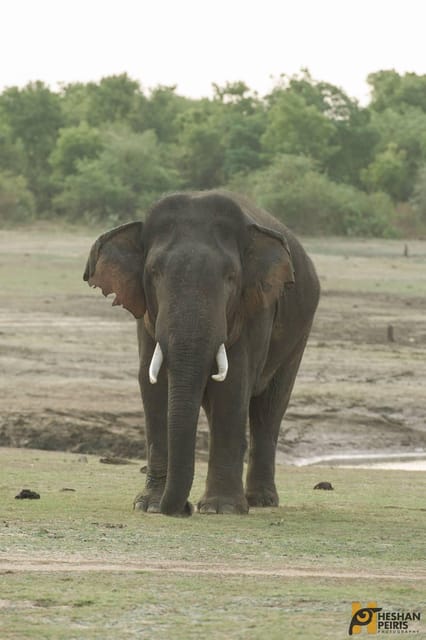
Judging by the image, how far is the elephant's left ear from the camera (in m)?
10.0

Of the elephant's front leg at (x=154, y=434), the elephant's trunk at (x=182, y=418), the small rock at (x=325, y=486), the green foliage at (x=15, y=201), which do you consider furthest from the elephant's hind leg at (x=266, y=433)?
the green foliage at (x=15, y=201)

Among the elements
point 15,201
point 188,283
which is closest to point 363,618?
point 188,283

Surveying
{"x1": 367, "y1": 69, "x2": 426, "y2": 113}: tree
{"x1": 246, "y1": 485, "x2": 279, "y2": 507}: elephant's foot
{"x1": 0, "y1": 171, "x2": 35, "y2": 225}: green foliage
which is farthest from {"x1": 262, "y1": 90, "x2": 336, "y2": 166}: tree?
{"x1": 246, "y1": 485, "x2": 279, "y2": 507}: elephant's foot

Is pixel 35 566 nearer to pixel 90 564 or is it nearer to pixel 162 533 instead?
pixel 90 564

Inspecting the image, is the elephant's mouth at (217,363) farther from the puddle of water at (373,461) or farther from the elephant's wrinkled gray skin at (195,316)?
the puddle of water at (373,461)

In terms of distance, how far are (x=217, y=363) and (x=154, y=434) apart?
70 centimetres

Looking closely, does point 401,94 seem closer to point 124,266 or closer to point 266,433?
point 266,433

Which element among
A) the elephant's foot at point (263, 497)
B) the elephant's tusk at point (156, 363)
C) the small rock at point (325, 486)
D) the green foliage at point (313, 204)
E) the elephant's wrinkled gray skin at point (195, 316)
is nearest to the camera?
the elephant's wrinkled gray skin at point (195, 316)

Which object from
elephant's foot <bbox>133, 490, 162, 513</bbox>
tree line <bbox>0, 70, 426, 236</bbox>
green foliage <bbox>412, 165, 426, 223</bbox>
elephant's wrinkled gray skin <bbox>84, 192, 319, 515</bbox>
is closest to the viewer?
elephant's wrinkled gray skin <bbox>84, 192, 319, 515</bbox>

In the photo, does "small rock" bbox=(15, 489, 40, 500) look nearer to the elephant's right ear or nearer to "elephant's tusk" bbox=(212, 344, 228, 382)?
the elephant's right ear

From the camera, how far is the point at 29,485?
10992 millimetres

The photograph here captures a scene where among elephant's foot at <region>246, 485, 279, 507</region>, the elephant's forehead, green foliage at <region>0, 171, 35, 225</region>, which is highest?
the elephant's forehead

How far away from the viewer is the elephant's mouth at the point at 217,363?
9.39 metres

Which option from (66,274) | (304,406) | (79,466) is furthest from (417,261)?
(79,466)
